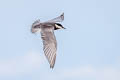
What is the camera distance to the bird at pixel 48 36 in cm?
860

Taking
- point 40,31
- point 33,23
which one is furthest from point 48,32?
point 33,23

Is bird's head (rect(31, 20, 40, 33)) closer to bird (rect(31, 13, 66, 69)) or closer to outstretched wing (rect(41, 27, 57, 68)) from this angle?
bird (rect(31, 13, 66, 69))

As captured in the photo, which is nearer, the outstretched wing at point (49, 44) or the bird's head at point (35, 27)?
the outstretched wing at point (49, 44)

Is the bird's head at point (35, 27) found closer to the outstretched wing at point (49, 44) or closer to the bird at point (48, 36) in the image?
the bird at point (48, 36)

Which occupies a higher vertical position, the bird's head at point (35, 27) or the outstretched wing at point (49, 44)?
the bird's head at point (35, 27)

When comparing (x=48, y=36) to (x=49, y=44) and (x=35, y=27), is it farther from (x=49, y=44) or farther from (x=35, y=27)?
(x=35, y=27)

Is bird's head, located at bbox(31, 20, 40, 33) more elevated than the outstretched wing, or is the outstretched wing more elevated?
bird's head, located at bbox(31, 20, 40, 33)

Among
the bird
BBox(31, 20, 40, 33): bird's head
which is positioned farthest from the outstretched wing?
BBox(31, 20, 40, 33): bird's head

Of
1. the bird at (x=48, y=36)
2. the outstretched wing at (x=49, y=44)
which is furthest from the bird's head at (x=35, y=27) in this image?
the outstretched wing at (x=49, y=44)

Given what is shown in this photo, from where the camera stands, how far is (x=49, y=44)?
9.29m

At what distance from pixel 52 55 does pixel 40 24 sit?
1.82m

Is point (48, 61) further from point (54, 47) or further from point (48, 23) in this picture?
point (48, 23)

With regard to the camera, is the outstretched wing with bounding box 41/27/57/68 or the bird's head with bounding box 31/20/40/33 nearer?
the outstretched wing with bounding box 41/27/57/68

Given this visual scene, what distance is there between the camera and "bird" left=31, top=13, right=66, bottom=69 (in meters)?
8.60
